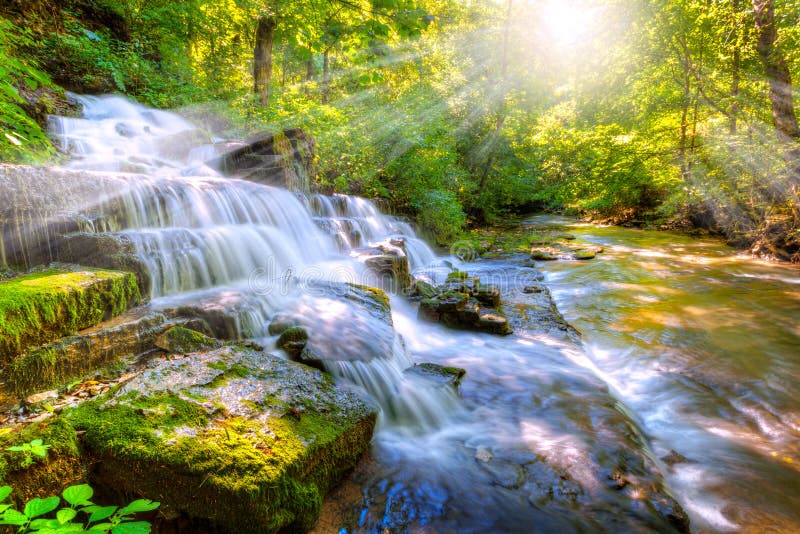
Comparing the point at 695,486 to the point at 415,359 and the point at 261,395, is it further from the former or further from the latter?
the point at 261,395

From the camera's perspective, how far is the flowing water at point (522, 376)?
2.44m

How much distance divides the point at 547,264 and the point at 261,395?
9845 mm

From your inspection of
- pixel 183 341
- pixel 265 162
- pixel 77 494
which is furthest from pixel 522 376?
pixel 265 162

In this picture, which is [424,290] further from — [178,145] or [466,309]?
[178,145]

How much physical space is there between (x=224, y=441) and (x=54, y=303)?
6.54 ft

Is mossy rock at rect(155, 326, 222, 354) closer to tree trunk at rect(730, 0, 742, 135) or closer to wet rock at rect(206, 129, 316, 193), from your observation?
wet rock at rect(206, 129, 316, 193)

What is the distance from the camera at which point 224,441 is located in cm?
198

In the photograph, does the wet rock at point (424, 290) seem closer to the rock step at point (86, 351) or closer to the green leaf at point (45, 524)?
the rock step at point (86, 351)

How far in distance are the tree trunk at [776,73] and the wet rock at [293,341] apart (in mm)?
13206

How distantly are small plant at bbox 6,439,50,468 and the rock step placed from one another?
3.55ft

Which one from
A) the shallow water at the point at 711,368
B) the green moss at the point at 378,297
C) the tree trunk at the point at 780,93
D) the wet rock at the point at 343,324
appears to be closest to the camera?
the shallow water at the point at 711,368

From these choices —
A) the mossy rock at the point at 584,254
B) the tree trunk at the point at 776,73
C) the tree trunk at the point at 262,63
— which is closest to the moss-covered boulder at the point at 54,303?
the tree trunk at the point at 262,63

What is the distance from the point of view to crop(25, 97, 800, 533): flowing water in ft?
8.01

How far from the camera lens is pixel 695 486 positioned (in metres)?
2.72
